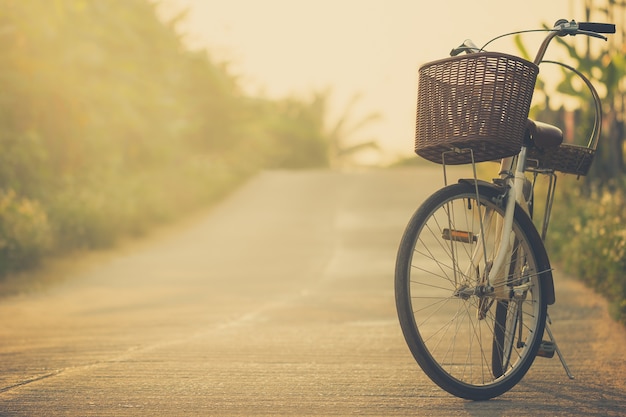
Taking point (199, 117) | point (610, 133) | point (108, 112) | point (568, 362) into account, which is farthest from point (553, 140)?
point (199, 117)

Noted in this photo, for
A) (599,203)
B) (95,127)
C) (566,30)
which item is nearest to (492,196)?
(566,30)

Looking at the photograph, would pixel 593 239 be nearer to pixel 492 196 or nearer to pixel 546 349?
pixel 546 349

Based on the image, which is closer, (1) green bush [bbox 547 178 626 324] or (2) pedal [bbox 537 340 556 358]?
(2) pedal [bbox 537 340 556 358]

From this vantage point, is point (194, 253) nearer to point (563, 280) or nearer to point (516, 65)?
point (563, 280)

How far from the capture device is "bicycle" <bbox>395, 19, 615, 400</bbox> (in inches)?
161

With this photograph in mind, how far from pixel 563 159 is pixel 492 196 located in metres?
0.65

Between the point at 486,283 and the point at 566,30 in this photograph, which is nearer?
Result: the point at 486,283

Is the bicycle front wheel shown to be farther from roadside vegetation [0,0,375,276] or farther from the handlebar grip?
roadside vegetation [0,0,375,276]

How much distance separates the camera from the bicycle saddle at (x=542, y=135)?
15.0 ft

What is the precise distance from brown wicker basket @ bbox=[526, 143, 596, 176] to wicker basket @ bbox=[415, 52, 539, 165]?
0.54 m

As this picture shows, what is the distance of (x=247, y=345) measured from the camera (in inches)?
242

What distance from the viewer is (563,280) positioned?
1019 cm

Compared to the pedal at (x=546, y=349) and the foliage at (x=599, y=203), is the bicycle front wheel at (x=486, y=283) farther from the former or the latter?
the foliage at (x=599, y=203)

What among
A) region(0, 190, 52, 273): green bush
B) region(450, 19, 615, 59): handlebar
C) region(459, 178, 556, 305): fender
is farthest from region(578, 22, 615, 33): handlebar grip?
region(0, 190, 52, 273): green bush
